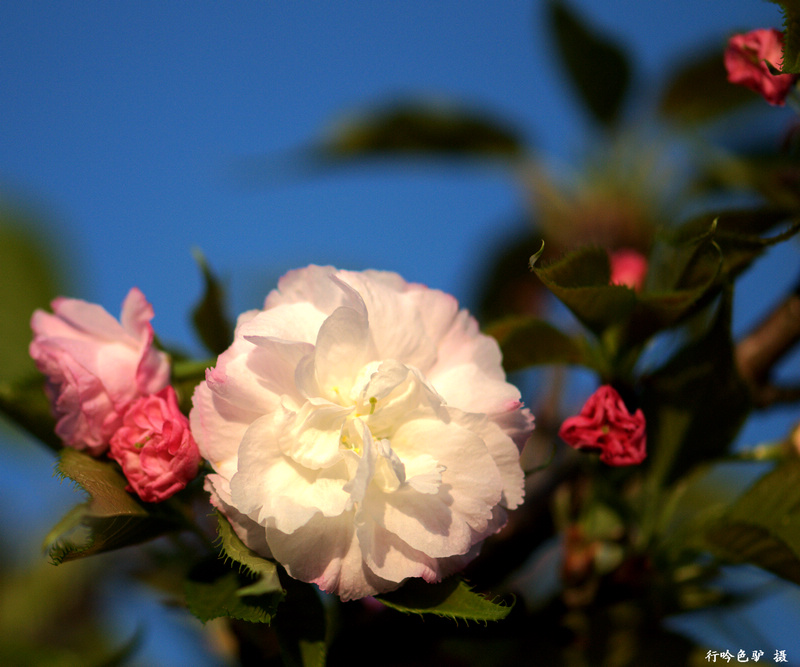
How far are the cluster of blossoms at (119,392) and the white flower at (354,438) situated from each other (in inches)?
1.2

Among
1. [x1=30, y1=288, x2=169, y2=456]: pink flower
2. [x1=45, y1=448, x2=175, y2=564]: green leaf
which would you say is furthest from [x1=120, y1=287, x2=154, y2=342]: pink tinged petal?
[x1=45, y1=448, x2=175, y2=564]: green leaf

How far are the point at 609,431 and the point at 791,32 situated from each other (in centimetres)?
33

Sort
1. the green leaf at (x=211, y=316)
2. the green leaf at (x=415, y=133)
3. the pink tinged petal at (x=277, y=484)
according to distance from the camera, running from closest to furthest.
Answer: the pink tinged petal at (x=277, y=484) < the green leaf at (x=211, y=316) < the green leaf at (x=415, y=133)

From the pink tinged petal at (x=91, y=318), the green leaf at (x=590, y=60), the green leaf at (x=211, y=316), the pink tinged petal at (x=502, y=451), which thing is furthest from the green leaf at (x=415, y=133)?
the pink tinged petal at (x=502, y=451)

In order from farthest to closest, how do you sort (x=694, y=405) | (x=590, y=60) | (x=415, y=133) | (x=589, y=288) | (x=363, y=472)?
1. (x=415, y=133)
2. (x=590, y=60)
3. (x=694, y=405)
4. (x=589, y=288)
5. (x=363, y=472)

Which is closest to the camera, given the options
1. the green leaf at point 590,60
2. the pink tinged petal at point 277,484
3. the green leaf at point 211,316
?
the pink tinged petal at point 277,484

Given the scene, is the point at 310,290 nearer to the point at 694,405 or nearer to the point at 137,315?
the point at 137,315

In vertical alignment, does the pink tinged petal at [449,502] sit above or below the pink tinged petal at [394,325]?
below

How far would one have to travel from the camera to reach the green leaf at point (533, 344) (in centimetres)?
60

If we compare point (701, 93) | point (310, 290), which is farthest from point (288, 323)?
point (701, 93)

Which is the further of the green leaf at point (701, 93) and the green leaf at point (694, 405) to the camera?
the green leaf at point (701, 93)

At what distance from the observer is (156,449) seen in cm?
48

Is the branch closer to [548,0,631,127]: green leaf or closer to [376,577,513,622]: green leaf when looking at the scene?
[376,577,513,622]: green leaf

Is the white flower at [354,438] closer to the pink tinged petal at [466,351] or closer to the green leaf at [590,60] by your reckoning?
the pink tinged petal at [466,351]
